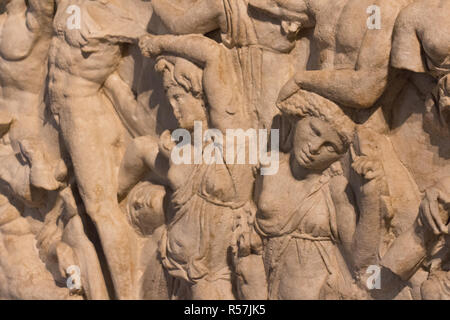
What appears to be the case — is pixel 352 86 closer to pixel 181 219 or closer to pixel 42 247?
pixel 181 219

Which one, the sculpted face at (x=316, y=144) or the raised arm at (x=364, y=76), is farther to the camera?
the sculpted face at (x=316, y=144)

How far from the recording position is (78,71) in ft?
14.4

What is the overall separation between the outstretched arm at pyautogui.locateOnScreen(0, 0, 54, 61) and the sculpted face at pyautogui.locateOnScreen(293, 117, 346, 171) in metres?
1.68

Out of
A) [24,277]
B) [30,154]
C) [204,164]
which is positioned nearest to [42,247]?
[24,277]

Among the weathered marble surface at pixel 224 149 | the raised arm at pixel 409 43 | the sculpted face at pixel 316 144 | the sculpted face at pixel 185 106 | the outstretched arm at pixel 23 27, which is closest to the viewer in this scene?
the raised arm at pixel 409 43

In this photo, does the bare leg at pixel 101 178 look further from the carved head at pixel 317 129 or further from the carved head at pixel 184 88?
the carved head at pixel 317 129

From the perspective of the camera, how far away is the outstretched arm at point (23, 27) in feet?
14.9

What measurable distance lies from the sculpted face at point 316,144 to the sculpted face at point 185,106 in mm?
548

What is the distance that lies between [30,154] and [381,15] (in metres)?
2.22

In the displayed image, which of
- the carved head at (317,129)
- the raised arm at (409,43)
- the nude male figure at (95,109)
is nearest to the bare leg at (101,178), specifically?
the nude male figure at (95,109)

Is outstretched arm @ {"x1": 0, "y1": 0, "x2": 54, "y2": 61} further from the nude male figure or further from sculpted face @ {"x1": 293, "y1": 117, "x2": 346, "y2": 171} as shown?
sculpted face @ {"x1": 293, "y1": 117, "x2": 346, "y2": 171}

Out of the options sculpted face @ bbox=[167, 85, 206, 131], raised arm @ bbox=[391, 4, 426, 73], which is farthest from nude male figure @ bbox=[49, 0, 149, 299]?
raised arm @ bbox=[391, 4, 426, 73]

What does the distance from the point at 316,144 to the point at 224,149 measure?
520 millimetres

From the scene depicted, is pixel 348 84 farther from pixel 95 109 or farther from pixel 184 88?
pixel 95 109
